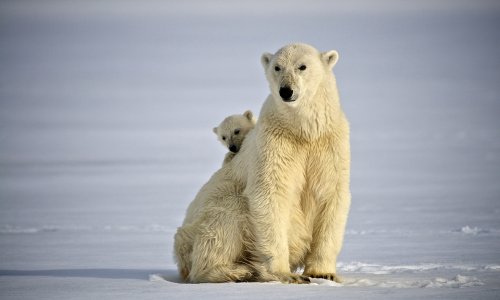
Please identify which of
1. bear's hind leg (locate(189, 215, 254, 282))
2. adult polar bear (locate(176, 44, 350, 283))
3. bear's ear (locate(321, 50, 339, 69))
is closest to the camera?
adult polar bear (locate(176, 44, 350, 283))

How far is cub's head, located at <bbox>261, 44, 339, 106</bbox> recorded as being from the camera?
5508 millimetres

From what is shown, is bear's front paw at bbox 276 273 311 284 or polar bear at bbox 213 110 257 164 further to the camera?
polar bear at bbox 213 110 257 164

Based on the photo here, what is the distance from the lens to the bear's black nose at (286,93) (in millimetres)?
5473

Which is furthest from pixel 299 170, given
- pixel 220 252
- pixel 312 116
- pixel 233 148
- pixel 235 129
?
pixel 235 129

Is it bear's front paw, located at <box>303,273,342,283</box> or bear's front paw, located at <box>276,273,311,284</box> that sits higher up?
bear's front paw, located at <box>303,273,342,283</box>


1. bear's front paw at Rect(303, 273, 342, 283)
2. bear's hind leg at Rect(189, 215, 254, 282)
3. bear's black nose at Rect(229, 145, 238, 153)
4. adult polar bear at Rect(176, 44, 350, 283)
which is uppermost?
bear's black nose at Rect(229, 145, 238, 153)

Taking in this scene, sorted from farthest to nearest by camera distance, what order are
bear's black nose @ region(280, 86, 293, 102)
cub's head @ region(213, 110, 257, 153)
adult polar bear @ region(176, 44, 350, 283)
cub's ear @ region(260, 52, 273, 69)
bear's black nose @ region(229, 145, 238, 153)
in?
1. cub's head @ region(213, 110, 257, 153)
2. bear's black nose @ region(229, 145, 238, 153)
3. cub's ear @ region(260, 52, 273, 69)
4. adult polar bear @ region(176, 44, 350, 283)
5. bear's black nose @ region(280, 86, 293, 102)

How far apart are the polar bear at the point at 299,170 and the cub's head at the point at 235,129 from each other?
1693 millimetres

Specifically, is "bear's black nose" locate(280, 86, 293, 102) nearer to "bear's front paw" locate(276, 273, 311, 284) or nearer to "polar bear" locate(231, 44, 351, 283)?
"polar bear" locate(231, 44, 351, 283)

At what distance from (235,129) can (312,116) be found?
2.11m

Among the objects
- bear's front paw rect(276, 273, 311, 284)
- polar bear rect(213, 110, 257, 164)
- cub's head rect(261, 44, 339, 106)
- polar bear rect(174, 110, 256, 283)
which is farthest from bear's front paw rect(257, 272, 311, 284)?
polar bear rect(213, 110, 257, 164)

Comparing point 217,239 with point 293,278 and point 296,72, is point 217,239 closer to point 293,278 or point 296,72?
point 293,278

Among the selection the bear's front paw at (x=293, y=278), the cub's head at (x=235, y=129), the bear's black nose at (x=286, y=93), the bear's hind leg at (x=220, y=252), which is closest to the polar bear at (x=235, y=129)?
the cub's head at (x=235, y=129)

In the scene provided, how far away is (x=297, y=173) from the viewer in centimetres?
566
